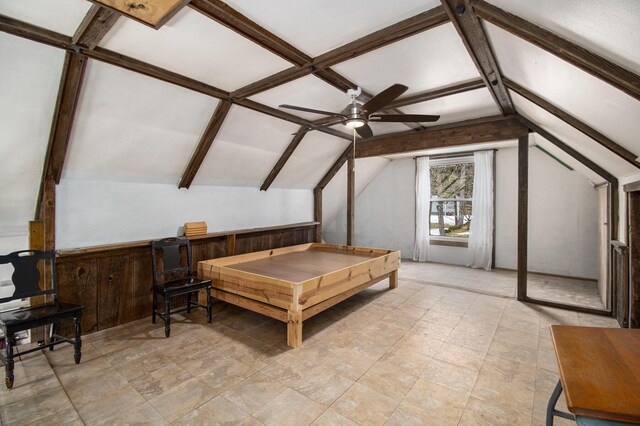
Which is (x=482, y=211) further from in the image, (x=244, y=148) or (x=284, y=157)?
(x=244, y=148)

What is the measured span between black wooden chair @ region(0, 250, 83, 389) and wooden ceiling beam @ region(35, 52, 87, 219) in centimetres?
76

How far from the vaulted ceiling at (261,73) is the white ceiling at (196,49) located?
15mm

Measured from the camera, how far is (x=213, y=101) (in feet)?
11.4

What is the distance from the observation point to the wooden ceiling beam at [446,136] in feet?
14.2

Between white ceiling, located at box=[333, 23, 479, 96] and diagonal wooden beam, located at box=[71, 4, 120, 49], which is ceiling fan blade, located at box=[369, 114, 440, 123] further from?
diagonal wooden beam, located at box=[71, 4, 120, 49]

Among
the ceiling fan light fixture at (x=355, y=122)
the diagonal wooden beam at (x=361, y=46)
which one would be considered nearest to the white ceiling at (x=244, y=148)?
the diagonal wooden beam at (x=361, y=46)

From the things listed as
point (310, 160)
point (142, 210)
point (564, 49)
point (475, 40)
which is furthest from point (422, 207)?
point (142, 210)

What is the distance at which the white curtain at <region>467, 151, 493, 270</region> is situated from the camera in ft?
19.7

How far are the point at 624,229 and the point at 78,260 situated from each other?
5.95m

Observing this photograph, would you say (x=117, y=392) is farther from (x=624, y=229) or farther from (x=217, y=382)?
(x=624, y=229)

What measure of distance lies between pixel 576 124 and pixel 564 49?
1410mm

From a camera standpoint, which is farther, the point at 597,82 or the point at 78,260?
the point at 78,260

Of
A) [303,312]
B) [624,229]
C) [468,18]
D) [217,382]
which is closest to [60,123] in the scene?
[217,382]

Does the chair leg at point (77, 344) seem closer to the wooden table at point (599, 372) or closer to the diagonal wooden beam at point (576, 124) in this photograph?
the wooden table at point (599, 372)
